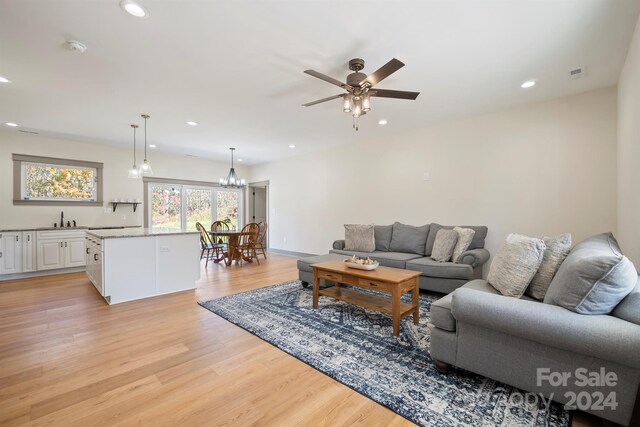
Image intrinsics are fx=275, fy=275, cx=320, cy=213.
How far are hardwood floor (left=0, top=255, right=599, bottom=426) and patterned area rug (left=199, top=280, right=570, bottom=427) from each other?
0.12 m

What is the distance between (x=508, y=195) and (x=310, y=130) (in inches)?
131

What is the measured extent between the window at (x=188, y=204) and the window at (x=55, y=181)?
1.04m

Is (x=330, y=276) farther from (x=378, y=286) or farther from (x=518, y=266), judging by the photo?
(x=518, y=266)

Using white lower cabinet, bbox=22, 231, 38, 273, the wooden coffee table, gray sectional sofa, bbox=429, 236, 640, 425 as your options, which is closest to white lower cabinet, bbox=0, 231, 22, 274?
white lower cabinet, bbox=22, 231, 38, 273

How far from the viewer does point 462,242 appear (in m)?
3.87

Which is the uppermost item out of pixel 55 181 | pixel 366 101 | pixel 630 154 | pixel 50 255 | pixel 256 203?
pixel 366 101

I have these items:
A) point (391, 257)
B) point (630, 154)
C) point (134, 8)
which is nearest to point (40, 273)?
point (134, 8)

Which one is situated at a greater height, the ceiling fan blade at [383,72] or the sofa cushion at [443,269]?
the ceiling fan blade at [383,72]

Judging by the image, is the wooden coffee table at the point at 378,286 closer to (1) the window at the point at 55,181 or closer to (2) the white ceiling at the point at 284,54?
(2) the white ceiling at the point at 284,54

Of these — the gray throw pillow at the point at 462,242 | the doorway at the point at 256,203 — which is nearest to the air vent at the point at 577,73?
the gray throw pillow at the point at 462,242

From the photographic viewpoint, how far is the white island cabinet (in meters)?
3.48

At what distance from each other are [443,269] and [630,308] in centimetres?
219

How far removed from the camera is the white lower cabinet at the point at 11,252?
465 cm

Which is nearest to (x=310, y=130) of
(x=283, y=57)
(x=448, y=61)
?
(x=283, y=57)
